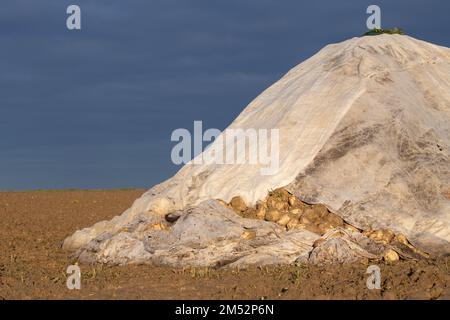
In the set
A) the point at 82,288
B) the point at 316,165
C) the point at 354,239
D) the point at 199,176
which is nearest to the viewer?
the point at 82,288

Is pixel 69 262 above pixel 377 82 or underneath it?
underneath

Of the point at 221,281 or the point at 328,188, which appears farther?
the point at 328,188

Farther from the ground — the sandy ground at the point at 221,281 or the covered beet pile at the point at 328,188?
the covered beet pile at the point at 328,188

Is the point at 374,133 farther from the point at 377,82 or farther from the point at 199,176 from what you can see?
the point at 199,176

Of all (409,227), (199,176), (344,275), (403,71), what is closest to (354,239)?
(409,227)

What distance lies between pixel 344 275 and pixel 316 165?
3465mm

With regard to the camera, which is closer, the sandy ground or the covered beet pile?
the sandy ground

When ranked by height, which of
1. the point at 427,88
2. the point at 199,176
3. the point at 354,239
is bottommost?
the point at 354,239

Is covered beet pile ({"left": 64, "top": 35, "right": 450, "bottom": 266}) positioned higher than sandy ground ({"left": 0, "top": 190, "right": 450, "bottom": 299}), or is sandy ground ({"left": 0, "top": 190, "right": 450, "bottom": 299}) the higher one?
covered beet pile ({"left": 64, "top": 35, "right": 450, "bottom": 266})

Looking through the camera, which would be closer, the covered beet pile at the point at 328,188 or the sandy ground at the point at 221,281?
the sandy ground at the point at 221,281

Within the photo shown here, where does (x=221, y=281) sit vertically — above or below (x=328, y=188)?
below

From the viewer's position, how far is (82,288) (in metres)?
9.51
